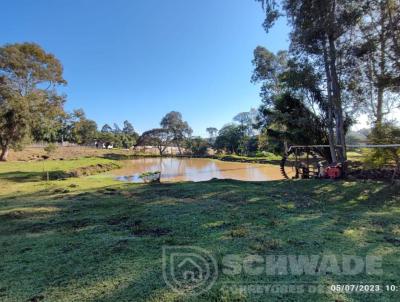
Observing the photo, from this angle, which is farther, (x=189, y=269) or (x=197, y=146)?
(x=197, y=146)

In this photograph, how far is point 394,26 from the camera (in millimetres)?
7293

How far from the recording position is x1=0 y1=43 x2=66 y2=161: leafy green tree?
52.8 feet

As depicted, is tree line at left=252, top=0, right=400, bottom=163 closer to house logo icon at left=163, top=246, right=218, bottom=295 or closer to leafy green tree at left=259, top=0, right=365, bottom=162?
leafy green tree at left=259, top=0, right=365, bottom=162

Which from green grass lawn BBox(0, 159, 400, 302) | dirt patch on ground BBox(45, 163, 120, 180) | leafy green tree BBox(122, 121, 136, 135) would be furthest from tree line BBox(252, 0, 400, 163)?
leafy green tree BBox(122, 121, 136, 135)

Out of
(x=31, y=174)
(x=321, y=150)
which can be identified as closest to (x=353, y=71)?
(x=321, y=150)

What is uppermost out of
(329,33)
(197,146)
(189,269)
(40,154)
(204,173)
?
(329,33)

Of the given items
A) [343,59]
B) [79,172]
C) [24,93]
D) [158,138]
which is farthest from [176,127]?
[343,59]

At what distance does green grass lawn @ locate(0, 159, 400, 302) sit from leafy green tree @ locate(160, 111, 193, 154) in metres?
39.8

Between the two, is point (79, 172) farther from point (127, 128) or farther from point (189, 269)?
point (127, 128)

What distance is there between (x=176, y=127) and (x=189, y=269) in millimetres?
43876

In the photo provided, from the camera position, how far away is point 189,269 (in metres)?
2.19

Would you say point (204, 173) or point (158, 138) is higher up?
point (158, 138)

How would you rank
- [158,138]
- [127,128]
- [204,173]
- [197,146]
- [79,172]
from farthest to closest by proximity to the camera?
[127,128] → [197,146] → [158,138] → [204,173] → [79,172]

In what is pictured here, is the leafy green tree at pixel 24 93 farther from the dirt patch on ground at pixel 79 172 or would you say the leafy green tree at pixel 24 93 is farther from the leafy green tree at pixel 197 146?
the leafy green tree at pixel 197 146
